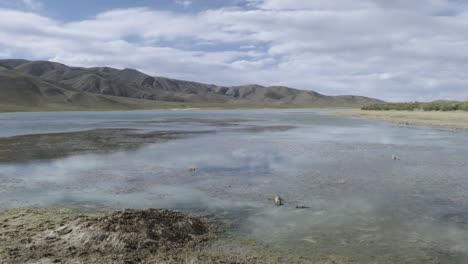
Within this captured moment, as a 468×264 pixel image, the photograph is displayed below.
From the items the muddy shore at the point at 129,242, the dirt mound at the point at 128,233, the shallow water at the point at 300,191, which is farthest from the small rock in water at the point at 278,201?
the dirt mound at the point at 128,233

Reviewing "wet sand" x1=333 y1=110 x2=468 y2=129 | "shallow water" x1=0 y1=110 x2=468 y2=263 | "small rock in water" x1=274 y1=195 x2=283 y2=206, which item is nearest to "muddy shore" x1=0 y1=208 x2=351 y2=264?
"shallow water" x1=0 y1=110 x2=468 y2=263

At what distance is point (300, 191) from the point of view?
15281mm

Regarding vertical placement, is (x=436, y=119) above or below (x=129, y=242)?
above

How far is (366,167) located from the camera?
813 inches

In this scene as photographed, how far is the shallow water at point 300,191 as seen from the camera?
1004cm

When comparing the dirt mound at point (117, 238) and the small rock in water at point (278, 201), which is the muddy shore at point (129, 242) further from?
the small rock in water at point (278, 201)

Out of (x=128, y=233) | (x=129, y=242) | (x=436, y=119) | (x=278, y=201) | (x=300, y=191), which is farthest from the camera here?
(x=436, y=119)

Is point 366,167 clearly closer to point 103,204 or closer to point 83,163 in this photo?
point 103,204

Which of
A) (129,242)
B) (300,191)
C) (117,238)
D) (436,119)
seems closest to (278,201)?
(300,191)

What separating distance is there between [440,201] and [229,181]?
7.86 m

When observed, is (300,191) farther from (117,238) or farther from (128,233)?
(117,238)

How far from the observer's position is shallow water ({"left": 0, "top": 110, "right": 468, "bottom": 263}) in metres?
10.0

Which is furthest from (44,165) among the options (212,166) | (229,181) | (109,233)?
(109,233)

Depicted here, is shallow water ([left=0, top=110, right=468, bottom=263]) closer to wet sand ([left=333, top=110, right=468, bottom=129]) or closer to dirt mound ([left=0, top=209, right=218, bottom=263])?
dirt mound ([left=0, top=209, right=218, bottom=263])
